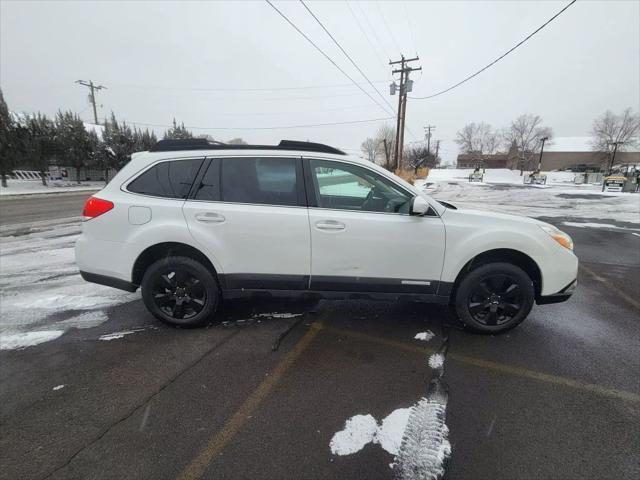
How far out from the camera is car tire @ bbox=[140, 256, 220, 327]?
3.30m

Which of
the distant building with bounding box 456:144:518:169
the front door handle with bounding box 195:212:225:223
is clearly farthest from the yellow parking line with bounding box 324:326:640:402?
the distant building with bounding box 456:144:518:169

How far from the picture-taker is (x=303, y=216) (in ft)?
10.3

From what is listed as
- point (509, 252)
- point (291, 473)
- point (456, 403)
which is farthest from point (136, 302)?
point (509, 252)

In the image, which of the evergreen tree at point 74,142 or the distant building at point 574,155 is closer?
the evergreen tree at point 74,142

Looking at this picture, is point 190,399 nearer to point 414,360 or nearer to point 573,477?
point 414,360

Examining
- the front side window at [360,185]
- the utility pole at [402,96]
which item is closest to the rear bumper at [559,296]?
the front side window at [360,185]

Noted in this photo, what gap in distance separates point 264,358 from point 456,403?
161 cm

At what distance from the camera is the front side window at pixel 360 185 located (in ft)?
10.6

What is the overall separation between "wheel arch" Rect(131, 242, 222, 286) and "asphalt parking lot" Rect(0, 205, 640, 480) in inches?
24.9

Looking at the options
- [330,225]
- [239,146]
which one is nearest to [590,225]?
[330,225]

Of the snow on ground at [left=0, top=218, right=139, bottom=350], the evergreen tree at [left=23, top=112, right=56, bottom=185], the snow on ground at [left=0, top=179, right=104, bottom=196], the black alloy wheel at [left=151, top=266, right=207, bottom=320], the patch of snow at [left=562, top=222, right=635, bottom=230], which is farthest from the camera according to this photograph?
the evergreen tree at [left=23, top=112, right=56, bottom=185]

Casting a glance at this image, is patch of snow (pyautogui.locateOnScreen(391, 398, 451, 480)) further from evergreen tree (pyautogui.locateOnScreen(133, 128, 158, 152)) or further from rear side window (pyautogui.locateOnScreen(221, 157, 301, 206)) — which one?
evergreen tree (pyautogui.locateOnScreen(133, 128, 158, 152))

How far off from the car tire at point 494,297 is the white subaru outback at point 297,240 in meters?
0.01

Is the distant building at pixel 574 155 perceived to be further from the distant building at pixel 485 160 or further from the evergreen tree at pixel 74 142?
the evergreen tree at pixel 74 142
